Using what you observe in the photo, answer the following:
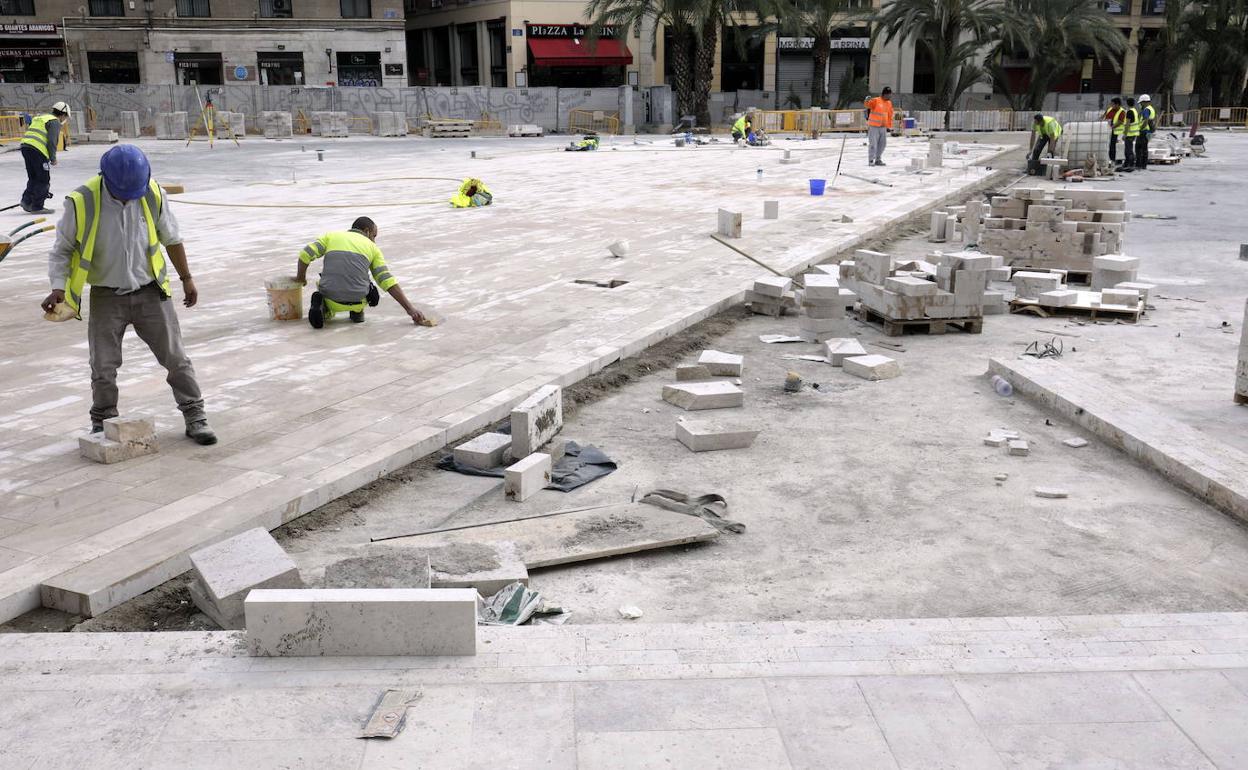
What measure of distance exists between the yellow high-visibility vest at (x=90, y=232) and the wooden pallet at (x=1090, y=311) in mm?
8122

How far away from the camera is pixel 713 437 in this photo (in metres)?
6.71

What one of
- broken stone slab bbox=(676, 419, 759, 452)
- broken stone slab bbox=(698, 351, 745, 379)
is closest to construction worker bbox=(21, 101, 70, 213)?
broken stone slab bbox=(698, 351, 745, 379)

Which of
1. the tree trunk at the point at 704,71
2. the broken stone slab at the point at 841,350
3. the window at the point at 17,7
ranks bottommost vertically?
the broken stone slab at the point at 841,350

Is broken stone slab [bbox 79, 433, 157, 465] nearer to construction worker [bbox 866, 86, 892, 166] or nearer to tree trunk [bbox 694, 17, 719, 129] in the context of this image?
construction worker [bbox 866, 86, 892, 166]

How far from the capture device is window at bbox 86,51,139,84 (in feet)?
153

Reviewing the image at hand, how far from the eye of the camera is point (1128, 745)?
3459 mm

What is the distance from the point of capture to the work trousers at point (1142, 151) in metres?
27.7

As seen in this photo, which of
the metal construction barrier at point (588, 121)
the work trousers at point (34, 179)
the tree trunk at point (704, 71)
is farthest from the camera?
the metal construction barrier at point (588, 121)

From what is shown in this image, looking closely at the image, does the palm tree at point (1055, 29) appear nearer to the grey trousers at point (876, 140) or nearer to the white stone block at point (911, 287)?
the grey trousers at point (876, 140)

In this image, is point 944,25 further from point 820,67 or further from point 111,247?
point 111,247

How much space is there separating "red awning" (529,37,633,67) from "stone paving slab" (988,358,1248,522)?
43.7 m

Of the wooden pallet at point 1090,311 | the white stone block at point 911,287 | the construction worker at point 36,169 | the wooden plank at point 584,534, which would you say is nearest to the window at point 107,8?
the construction worker at point 36,169

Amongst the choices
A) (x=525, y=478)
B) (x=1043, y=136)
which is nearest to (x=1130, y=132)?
(x=1043, y=136)

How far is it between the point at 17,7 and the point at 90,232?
4798cm
